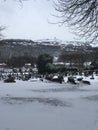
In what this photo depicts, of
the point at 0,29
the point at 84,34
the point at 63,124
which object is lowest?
the point at 63,124

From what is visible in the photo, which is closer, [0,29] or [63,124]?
[63,124]

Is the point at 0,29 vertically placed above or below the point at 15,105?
above

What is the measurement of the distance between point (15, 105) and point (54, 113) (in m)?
2.07

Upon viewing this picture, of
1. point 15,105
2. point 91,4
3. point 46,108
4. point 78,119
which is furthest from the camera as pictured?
point 91,4

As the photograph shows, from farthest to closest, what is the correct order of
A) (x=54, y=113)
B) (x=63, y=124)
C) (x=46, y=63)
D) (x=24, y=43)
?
(x=24, y=43), (x=46, y=63), (x=54, y=113), (x=63, y=124)

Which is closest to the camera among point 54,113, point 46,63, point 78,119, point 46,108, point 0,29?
point 78,119

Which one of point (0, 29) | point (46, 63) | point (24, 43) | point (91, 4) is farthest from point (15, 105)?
point (24, 43)

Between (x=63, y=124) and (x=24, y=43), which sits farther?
(x=24, y=43)

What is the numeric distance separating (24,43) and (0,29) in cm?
10885

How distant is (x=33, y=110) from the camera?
1099cm

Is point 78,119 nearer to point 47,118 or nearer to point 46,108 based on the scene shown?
point 47,118

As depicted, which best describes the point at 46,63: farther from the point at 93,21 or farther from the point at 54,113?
the point at 54,113

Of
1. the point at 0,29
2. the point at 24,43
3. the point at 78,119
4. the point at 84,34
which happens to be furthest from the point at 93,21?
the point at 24,43

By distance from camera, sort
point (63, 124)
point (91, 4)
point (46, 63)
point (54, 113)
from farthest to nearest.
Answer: point (46, 63)
point (91, 4)
point (54, 113)
point (63, 124)
